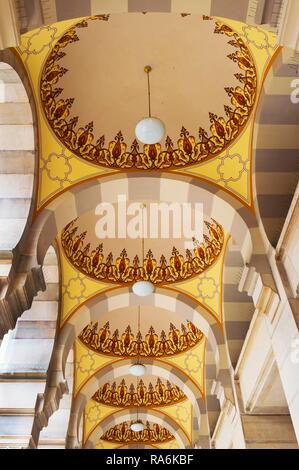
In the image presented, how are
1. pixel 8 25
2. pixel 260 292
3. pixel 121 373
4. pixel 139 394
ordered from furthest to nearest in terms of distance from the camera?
1. pixel 139 394
2. pixel 121 373
3. pixel 260 292
4. pixel 8 25

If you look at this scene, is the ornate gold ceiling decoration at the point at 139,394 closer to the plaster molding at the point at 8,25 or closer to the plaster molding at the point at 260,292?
the plaster molding at the point at 260,292

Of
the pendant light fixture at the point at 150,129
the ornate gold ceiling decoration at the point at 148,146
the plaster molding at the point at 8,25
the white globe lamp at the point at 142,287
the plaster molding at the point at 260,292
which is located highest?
the ornate gold ceiling decoration at the point at 148,146

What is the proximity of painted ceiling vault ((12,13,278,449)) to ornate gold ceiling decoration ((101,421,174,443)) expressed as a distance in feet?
26.3

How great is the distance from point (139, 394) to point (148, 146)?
861cm

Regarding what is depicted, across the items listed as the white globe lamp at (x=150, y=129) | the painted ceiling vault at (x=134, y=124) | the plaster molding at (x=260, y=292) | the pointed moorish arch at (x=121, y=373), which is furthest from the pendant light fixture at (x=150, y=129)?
the pointed moorish arch at (x=121, y=373)

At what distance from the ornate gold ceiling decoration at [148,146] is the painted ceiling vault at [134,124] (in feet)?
0.05

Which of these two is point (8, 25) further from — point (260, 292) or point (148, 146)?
point (260, 292)

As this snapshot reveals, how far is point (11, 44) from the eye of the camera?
3.65 meters

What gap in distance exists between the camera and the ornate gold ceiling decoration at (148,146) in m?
5.63

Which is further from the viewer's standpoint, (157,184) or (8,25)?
(157,184)

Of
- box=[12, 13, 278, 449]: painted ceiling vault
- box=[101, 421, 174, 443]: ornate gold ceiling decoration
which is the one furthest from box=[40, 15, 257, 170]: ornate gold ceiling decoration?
box=[101, 421, 174, 443]: ornate gold ceiling decoration

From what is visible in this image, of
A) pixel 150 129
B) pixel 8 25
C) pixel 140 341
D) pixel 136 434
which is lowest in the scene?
pixel 8 25

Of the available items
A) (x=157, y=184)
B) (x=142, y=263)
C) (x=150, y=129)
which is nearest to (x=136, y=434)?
(x=142, y=263)

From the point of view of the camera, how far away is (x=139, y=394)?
1302 centimetres
